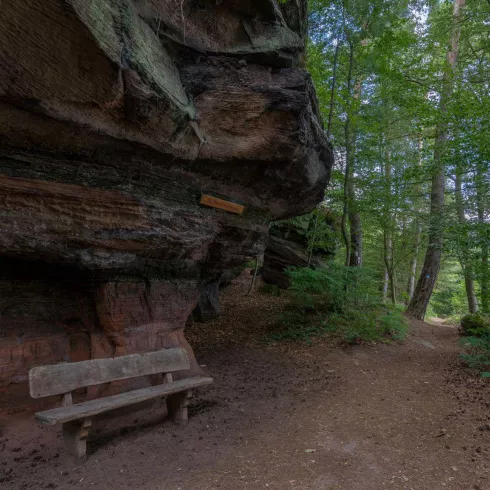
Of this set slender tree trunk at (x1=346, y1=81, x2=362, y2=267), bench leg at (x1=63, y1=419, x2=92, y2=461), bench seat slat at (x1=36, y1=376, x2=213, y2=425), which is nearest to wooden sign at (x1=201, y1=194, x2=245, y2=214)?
bench seat slat at (x1=36, y1=376, x2=213, y2=425)

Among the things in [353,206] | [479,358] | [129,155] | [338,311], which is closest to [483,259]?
[479,358]

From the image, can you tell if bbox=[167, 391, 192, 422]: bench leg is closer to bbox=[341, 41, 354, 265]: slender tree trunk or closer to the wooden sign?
the wooden sign

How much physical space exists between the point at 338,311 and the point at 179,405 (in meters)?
6.40

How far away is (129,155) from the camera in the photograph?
526cm

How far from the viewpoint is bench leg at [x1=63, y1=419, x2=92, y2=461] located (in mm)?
3889

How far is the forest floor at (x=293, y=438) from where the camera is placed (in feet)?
11.7

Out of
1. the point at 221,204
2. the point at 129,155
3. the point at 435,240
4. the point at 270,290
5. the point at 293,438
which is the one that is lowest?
the point at 293,438

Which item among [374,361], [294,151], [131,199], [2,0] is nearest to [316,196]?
[294,151]

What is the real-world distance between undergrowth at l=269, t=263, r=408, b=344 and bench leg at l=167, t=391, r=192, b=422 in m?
4.89

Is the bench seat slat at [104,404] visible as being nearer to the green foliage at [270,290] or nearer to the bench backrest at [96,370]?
the bench backrest at [96,370]

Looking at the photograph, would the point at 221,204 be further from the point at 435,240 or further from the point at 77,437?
the point at 435,240

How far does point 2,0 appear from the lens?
321 cm

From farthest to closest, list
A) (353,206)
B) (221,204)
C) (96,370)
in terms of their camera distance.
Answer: (353,206)
(221,204)
(96,370)

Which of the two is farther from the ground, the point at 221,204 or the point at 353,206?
the point at 353,206
